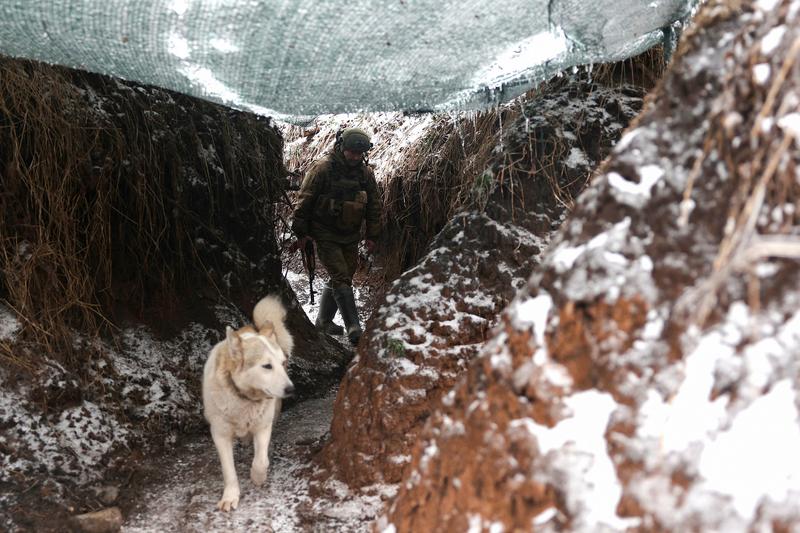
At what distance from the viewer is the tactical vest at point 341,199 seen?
6.45m

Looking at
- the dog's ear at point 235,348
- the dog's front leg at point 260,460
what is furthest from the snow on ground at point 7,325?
Result: the dog's front leg at point 260,460

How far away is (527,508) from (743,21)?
49.7 inches

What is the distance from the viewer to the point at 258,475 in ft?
12.5

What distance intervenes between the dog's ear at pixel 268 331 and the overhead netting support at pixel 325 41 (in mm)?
1378

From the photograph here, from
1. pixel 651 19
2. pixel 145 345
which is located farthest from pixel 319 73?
pixel 145 345

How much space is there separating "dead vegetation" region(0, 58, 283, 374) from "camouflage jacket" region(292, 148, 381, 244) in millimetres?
529

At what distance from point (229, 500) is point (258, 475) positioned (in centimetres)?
27

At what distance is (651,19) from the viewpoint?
308cm

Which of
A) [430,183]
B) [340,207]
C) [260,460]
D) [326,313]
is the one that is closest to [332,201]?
[340,207]

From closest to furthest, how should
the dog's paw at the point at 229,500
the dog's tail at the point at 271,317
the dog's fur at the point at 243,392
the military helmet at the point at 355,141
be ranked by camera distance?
1. the dog's paw at the point at 229,500
2. the dog's fur at the point at 243,392
3. the dog's tail at the point at 271,317
4. the military helmet at the point at 355,141

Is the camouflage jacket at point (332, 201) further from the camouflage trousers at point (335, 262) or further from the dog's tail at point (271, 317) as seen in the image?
the dog's tail at point (271, 317)

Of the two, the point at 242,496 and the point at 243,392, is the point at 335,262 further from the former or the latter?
the point at 242,496

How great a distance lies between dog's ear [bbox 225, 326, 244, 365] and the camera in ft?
12.3

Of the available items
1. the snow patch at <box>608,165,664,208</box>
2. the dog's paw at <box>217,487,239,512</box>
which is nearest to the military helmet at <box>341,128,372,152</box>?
the dog's paw at <box>217,487,239,512</box>
